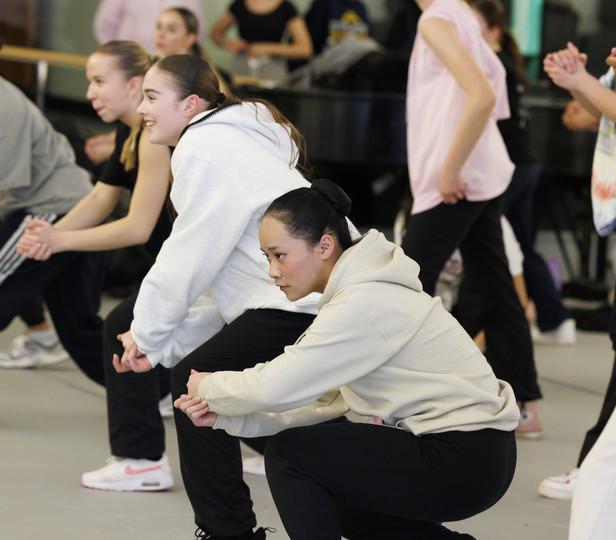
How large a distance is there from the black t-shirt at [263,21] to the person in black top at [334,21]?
0.63 meters

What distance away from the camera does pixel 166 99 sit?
3.54m

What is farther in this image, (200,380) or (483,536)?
(483,536)

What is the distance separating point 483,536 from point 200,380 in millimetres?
1151

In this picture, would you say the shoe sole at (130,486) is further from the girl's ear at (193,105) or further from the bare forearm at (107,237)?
the girl's ear at (193,105)

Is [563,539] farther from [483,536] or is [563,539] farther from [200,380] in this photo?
[200,380]

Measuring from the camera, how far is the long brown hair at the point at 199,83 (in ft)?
11.6

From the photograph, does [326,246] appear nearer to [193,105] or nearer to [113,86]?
[193,105]

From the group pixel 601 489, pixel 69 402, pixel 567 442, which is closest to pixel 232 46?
pixel 69 402

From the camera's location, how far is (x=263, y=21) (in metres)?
8.51

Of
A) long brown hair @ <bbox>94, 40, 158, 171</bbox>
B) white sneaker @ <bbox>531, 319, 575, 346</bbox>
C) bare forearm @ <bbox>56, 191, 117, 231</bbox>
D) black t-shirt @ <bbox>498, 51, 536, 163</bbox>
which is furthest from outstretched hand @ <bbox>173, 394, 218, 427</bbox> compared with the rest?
white sneaker @ <bbox>531, 319, 575, 346</bbox>

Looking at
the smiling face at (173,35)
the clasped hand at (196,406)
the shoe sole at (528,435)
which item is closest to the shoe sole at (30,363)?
the smiling face at (173,35)

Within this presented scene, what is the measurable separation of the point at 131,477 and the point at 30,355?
1886 mm

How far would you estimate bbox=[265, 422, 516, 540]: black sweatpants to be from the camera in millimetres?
2889

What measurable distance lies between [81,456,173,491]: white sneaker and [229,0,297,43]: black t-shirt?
4.91m
